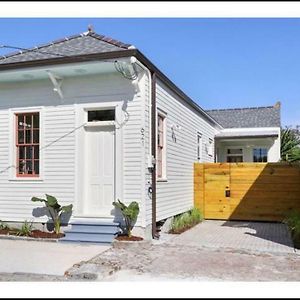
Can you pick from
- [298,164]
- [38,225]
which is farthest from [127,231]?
[298,164]

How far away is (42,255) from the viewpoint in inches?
312

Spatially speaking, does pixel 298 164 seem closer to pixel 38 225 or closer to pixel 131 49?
pixel 131 49

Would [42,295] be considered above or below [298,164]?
below

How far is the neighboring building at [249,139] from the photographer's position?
70.7 feet

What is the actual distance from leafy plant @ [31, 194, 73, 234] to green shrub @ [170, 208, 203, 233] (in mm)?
3362

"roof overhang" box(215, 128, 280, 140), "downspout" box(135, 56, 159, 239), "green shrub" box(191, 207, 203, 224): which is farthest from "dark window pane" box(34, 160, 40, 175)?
"roof overhang" box(215, 128, 280, 140)

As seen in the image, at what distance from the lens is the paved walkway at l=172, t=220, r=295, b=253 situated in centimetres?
940

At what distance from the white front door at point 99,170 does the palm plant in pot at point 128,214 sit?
56 centimetres

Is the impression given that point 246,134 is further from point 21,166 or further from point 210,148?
point 21,166

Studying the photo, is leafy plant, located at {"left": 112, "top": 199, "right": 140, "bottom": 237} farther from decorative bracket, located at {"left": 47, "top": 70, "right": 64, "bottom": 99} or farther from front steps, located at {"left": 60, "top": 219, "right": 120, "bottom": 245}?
decorative bracket, located at {"left": 47, "top": 70, "right": 64, "bottom": 99}

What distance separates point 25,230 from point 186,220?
5.30 m

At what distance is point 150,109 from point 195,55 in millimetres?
2825

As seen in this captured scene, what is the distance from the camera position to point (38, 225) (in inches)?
407

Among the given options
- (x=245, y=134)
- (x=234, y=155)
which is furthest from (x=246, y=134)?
(x=234, y=155)
